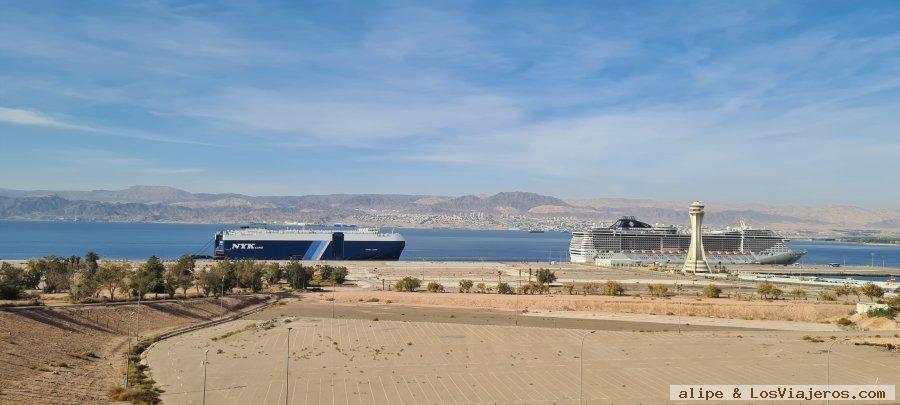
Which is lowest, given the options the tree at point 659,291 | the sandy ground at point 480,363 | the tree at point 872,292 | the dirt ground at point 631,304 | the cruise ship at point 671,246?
the sandy ground at point 480,363

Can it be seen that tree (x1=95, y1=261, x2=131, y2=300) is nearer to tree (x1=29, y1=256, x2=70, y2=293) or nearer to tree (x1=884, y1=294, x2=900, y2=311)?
tree (x1=29, y1=256, x2=70, y2=293)

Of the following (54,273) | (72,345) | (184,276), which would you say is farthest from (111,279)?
(72,345)

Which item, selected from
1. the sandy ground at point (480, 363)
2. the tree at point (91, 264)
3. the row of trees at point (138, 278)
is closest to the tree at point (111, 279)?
the row of trees at point (138, 278)

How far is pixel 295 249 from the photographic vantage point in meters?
94.9

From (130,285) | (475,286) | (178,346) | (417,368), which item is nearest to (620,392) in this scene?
(417,368)

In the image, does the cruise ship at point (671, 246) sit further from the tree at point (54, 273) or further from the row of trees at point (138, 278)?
the tree at point (54, 273)

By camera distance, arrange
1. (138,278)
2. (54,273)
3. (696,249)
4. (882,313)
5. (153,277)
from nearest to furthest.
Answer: (138,278) → (882,313) → (153,277) → (54,273) → (696,249)

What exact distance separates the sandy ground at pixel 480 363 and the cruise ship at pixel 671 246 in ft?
246

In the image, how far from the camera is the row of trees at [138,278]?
3962cm

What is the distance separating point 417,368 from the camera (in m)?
27.6

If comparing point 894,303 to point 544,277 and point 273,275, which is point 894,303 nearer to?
point 544,277

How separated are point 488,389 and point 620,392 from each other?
4.81m

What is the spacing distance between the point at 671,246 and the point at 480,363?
9533cm

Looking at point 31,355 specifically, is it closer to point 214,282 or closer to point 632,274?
point 214,282
